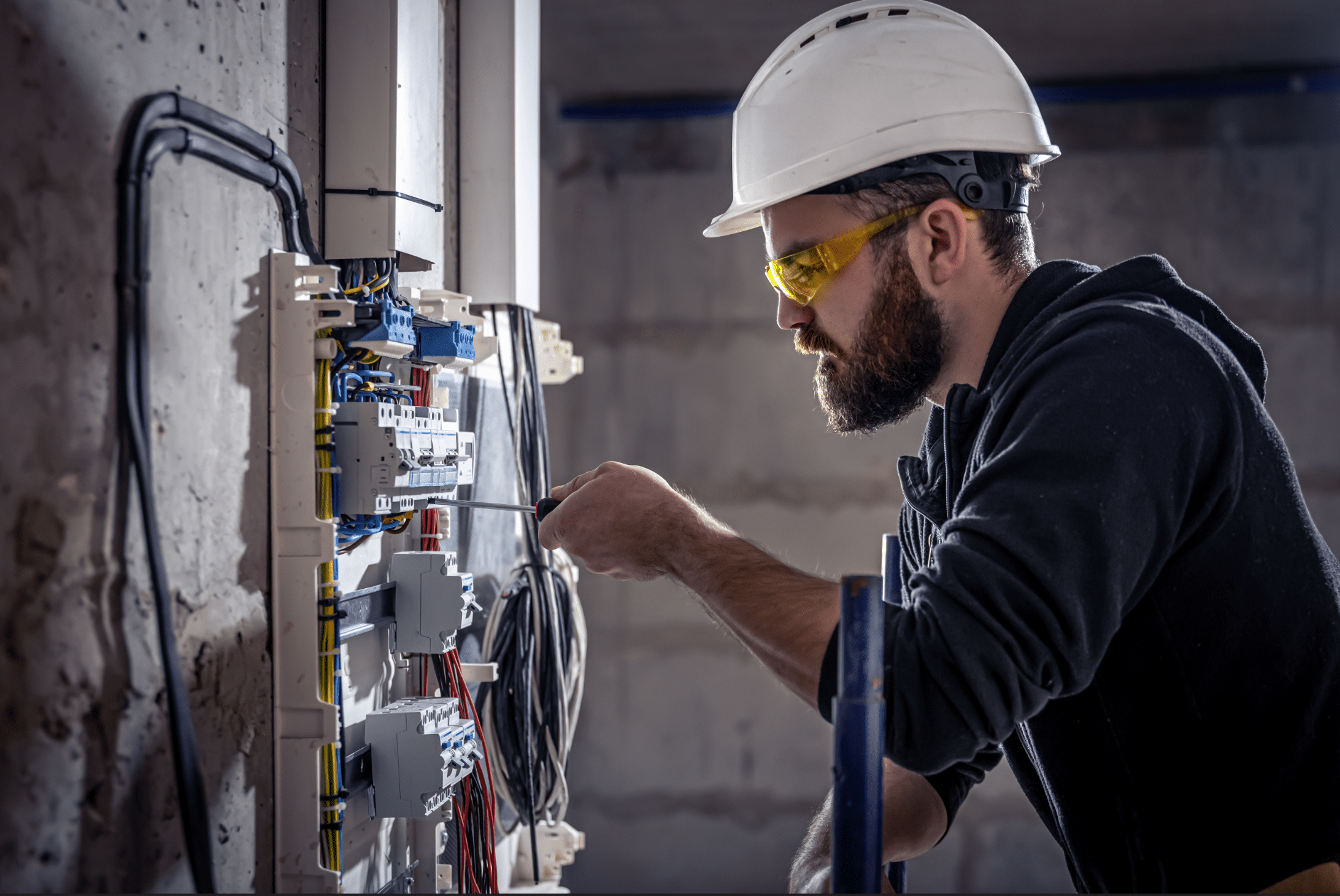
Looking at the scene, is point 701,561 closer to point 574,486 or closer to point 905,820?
point 574,486

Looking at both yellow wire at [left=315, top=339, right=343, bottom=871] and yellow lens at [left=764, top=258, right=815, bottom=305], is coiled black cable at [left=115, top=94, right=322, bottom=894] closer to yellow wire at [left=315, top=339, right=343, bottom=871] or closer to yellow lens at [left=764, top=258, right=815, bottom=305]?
yellow wire at [left=315, top=339, right=343, bottom=871]

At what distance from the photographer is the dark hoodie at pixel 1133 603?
0.68 metres

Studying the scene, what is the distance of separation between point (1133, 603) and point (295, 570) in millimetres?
903

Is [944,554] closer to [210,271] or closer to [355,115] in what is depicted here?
[210,271]

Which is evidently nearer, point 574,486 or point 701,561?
point 701,561

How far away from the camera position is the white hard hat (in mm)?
974

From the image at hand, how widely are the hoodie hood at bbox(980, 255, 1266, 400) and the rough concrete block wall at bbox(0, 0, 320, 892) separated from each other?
835mm

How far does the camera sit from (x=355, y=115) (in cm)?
122

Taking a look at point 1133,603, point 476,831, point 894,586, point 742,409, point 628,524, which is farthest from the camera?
point 742,409

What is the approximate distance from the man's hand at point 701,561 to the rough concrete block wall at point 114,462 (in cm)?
38

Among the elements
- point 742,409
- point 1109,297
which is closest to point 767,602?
point 1109,297

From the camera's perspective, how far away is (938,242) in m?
0.96

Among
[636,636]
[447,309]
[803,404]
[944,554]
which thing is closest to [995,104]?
[944,554]

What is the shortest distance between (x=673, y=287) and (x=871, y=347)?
2087 millimetres
